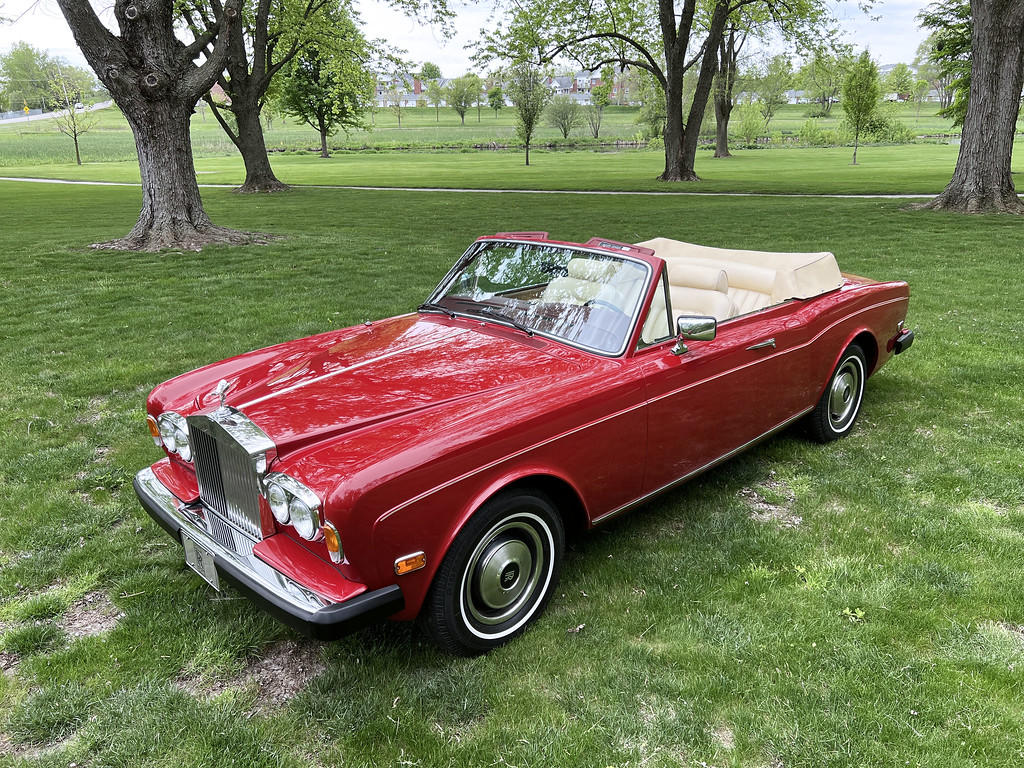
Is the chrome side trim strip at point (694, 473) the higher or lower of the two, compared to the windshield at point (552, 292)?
lower

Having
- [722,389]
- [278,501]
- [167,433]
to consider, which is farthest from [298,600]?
[722,389]

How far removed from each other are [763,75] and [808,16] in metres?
49.1

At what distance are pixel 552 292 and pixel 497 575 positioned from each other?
1.65 m

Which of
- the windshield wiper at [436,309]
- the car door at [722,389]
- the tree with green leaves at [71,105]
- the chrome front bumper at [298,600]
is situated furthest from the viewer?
the tree with green leaves at [71,105]

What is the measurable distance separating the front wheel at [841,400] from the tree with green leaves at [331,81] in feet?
77.0

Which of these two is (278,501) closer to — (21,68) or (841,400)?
(841,400)

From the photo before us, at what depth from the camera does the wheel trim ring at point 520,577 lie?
2.68 meters

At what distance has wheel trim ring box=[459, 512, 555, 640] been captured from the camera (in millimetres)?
2684

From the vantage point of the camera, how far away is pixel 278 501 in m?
2.50

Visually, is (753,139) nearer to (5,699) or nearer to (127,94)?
(127,94)

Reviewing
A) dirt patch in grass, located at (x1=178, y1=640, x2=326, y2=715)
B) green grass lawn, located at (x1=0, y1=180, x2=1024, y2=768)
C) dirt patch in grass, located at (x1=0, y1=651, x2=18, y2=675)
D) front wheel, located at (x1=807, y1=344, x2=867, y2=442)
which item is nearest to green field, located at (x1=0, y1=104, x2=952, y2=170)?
green grass lawn, located at (x1=0, y1=180, x2=1024, y2=768)

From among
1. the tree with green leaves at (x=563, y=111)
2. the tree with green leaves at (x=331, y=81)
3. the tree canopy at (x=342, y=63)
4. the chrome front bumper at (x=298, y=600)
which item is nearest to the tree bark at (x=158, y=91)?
the chrome front bumper at (x=298, y=600)

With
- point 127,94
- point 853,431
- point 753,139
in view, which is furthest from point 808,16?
point 753,139

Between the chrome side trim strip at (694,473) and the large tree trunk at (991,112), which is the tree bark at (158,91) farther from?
the large tree trunk at (991,112)
